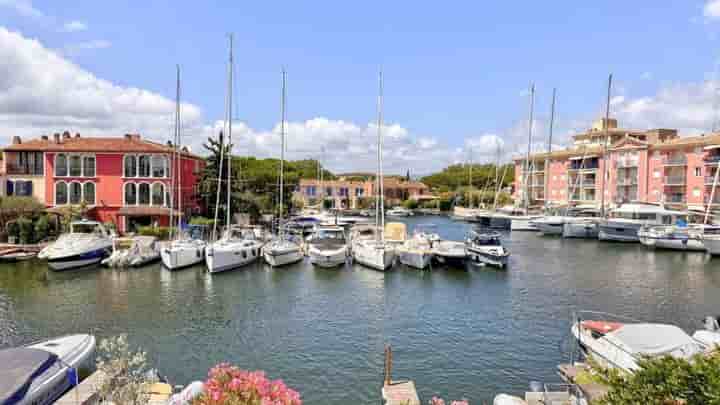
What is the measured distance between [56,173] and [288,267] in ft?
83.1

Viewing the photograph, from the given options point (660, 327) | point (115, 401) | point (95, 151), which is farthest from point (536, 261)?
point (95, 151)

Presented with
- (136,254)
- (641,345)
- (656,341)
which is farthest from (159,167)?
(656,341)

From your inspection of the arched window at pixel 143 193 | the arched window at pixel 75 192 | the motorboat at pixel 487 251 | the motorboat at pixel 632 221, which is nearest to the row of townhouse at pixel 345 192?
the arched window at pixel 143 193

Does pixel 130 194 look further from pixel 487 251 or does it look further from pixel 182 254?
pixel 487 251

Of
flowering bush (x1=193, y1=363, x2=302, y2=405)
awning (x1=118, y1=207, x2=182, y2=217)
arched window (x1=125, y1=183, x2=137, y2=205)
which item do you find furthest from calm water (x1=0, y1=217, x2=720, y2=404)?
arched window (x1=125, y1=183, x2=137, y2=205)

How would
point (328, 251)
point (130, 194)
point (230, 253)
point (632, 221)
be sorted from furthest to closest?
point (632, 221) → point (130, 194) → point (328, 251) → point (230, 253)

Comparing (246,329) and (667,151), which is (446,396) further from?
(667,151)

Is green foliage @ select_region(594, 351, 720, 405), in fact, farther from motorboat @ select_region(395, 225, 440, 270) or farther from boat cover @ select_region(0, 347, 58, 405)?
motorboat @ select_region(395, 225, 440, 270)

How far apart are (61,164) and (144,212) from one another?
357 inches

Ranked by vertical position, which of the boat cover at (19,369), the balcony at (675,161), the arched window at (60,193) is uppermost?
the balcony at (675,161)

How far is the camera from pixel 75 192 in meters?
46.0

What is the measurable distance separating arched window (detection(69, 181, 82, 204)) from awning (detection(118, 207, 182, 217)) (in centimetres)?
425

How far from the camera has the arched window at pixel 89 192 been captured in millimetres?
45750

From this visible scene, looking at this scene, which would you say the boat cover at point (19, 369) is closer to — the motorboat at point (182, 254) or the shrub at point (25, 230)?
the motorboat at point (182, 254)
